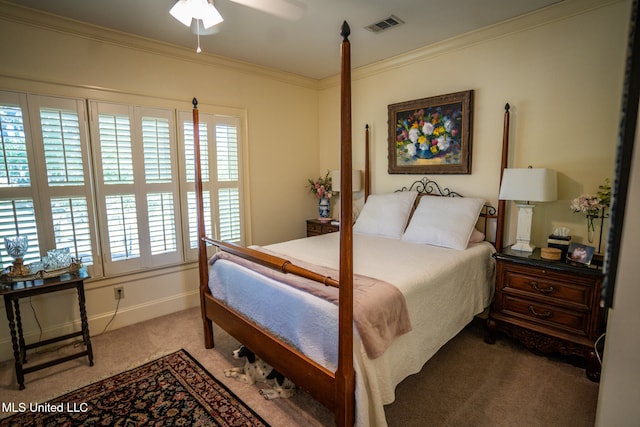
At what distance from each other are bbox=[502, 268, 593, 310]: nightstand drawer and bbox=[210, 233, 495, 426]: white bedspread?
0.79 feet

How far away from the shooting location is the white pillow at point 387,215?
3.16 metres

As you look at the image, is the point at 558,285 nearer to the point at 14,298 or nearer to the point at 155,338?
the point at 155,338

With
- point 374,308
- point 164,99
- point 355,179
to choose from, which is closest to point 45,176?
point 164,99

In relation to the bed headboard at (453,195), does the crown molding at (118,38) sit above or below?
above

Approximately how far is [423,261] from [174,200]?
2466 mm

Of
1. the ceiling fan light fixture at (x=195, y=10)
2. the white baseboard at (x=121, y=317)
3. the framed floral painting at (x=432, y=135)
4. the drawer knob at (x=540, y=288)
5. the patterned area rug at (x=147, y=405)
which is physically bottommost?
the patterned area rug at (x=147, y=405)

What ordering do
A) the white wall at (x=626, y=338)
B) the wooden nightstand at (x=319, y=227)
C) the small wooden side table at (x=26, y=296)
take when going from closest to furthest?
the white wall at (x=626, y=338)
the small wooden side table at (x=26, y=296)
the wooden nightstand at (x=319, y=227)

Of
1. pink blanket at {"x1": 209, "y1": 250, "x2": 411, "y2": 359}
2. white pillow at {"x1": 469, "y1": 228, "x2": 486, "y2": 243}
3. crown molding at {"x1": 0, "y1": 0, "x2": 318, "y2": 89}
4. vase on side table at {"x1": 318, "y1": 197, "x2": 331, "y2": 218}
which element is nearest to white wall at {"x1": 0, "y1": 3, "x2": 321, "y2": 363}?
crown molding at {"x1": 0, "y1": 0, "x2": 318, "y2": 89}

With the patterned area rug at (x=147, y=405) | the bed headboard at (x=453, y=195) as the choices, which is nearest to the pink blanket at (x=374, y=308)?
the patterned area rug at (x=147, y=405)

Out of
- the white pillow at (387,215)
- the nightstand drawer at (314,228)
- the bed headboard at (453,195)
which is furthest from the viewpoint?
the nightstand drawer at (314,228)

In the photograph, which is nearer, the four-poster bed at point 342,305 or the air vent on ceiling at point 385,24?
the four-poster bed at point 342,305

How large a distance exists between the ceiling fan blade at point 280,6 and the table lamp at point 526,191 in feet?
6.73

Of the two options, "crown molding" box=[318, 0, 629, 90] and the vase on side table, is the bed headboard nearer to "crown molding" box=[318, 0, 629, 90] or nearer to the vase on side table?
the vase on side table

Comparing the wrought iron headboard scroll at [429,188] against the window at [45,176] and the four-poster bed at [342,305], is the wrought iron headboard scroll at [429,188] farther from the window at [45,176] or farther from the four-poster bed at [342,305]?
the window at [45,176]
